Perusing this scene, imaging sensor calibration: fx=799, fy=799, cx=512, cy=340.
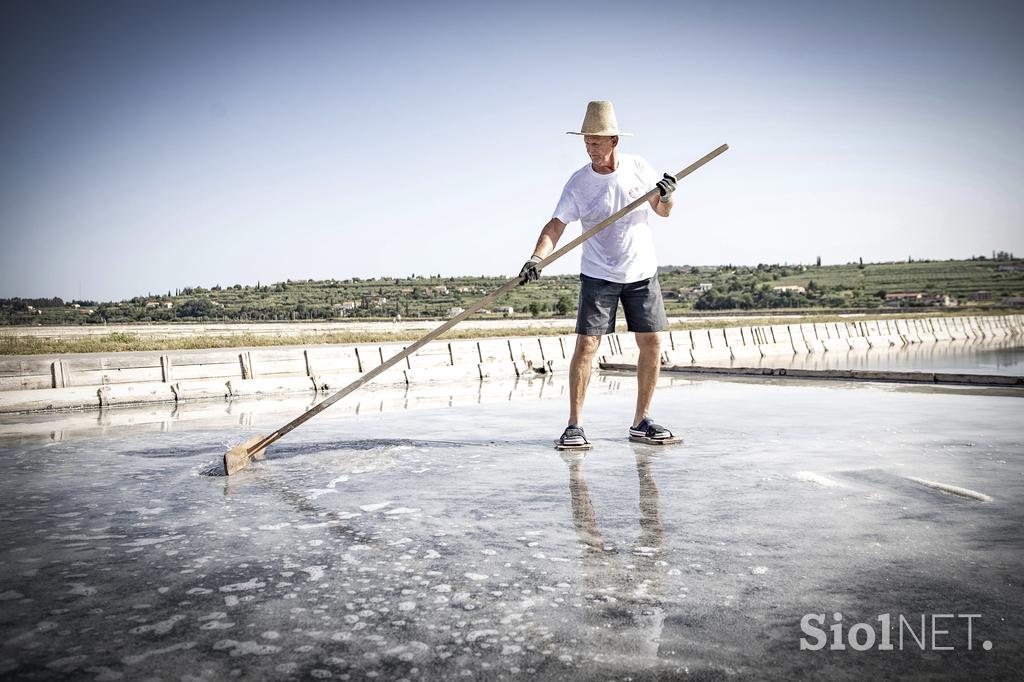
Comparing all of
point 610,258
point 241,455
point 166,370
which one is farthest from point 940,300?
point 241,455

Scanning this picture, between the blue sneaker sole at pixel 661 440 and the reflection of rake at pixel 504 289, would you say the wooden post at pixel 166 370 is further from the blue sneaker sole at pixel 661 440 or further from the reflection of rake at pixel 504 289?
the blue sneaker sole at pixel 661 440

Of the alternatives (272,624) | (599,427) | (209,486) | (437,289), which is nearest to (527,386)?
(599,427)

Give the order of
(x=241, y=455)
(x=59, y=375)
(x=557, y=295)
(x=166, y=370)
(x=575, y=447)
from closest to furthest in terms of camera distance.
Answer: (x=241, y=455) < (x=575, y=447) < (x=59, y=375) < (x=166, y=370) < (x=557, y=295)

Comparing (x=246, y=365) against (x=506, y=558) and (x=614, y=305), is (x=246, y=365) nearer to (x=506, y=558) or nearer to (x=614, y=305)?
(x=614, y=305)

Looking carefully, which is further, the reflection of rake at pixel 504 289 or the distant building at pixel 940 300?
the distant building at pixel 940 300

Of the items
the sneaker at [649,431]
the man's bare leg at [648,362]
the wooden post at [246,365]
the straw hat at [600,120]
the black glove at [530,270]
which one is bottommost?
the sneaker at [649,431]

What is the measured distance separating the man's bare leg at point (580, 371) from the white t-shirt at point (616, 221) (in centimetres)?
48

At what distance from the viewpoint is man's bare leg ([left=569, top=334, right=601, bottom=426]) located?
19.0 ft

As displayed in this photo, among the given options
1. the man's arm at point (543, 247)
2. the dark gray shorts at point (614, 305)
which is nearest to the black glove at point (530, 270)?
the man's arm at point (543, 247)

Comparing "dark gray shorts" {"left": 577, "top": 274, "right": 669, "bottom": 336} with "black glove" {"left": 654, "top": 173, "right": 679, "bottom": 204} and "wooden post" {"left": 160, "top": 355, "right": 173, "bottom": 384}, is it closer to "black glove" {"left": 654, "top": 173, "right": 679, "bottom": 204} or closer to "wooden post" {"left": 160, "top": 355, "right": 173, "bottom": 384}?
"black glove" {"left": 654, "top": 173, "right": 679, "bottom": 204}

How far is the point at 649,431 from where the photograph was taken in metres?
5.89

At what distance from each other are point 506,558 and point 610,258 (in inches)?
126

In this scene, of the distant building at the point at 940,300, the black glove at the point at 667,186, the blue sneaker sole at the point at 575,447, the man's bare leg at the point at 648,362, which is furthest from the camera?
the distant building at the point at 940,300

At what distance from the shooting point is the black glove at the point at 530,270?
5510mm
